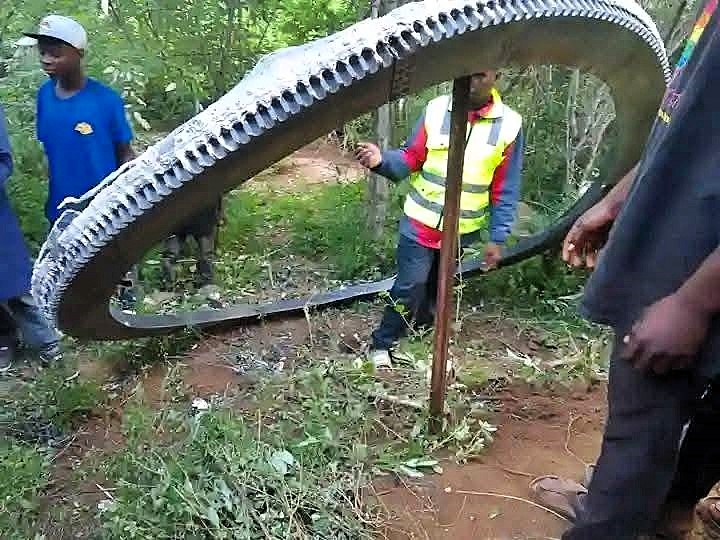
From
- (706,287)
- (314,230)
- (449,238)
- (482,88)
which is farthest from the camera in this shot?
(314,230)

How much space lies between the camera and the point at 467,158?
11.8 ft

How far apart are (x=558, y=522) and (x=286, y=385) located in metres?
1.35

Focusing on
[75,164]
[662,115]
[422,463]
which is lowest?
[422,463]

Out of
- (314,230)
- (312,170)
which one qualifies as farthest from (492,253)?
(312,170)

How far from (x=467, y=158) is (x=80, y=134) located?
Result: 1.97 m

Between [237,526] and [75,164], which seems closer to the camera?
[237,526]

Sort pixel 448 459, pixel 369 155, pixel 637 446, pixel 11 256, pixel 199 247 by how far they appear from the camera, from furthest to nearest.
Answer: pixel 199 247, pixel 11 256, pixel 369 155, pixel 448 459, pixel 637 446

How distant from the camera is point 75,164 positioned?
13.3ft

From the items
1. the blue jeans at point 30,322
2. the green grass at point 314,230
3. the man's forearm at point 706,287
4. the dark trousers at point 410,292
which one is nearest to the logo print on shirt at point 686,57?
the man's forearm at point 706,287

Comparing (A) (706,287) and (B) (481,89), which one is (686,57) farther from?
(B) (481,89)

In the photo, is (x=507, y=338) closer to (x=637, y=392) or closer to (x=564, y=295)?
(x=564, y=295)

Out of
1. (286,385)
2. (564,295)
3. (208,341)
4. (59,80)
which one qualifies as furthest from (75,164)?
(564,295)

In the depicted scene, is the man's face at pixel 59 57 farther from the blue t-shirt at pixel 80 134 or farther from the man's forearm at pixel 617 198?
the man's forearm at pixel 617 198

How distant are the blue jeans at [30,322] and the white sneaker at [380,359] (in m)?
1.72
